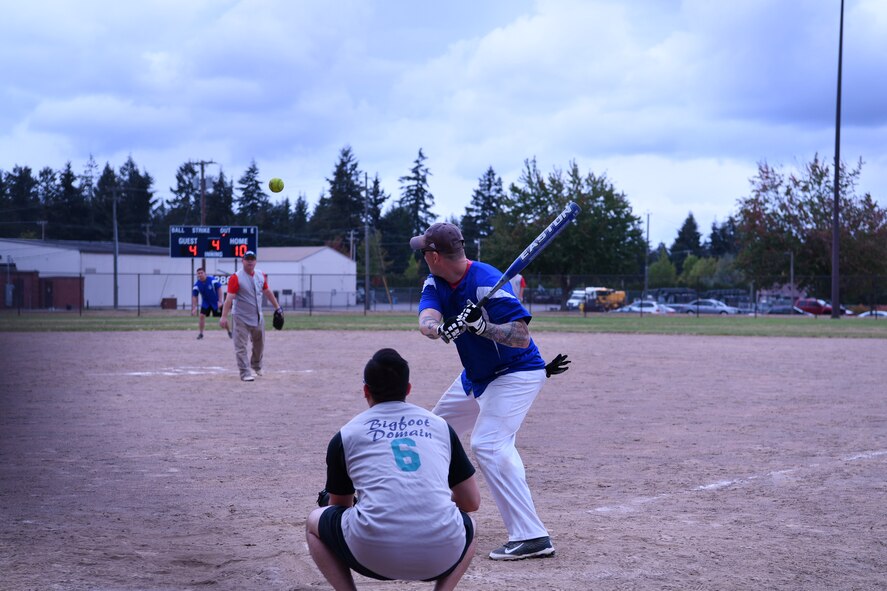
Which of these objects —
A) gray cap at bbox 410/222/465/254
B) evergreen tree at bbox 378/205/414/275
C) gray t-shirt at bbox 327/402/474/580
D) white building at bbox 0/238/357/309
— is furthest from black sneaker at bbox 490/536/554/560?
evergreen tree at bbox 378/205/414/275

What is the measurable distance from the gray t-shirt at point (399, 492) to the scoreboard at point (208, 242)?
37259 millimetres

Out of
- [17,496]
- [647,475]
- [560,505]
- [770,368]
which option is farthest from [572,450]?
[770,368]

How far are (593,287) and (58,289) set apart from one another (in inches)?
1169

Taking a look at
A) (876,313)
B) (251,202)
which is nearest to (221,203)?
(251,202)

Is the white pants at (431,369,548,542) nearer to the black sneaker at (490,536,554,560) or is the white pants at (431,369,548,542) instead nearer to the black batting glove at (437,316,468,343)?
the black sneaker at (490,536,554,560)

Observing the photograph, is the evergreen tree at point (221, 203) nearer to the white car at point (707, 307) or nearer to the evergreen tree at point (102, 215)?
the evergreen tree at point (102, 215)

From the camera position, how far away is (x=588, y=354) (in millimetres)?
21578

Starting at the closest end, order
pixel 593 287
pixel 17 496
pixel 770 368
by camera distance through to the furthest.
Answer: pixel 17 496 < pixel 770 368 < pixel 593 287

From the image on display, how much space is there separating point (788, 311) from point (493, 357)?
5458cm

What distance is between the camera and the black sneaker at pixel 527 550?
5.57 m

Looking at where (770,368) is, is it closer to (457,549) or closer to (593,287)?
(457,549)

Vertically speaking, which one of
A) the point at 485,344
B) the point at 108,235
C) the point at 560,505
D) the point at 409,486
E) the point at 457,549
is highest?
the point at 108,235

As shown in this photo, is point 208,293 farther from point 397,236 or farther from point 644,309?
point 397,236

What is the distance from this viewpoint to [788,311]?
2224 inches
